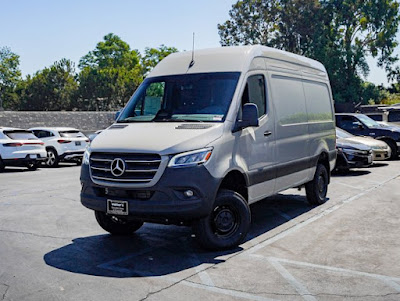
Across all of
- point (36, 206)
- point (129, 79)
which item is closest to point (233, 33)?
point (129, 79)

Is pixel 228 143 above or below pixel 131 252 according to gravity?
above

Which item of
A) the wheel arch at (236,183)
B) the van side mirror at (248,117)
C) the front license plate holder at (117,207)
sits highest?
the van side mirror at (248,117)

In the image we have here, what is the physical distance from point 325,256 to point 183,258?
1.63 metres

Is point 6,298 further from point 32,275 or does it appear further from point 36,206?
point 36,206

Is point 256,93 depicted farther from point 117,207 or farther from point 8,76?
point 8,76

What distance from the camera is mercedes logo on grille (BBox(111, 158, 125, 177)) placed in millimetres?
5680

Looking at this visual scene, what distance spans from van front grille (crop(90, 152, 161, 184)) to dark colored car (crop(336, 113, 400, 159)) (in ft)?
42.7

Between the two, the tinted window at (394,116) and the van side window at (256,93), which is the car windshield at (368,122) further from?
the van side window at (256,93)

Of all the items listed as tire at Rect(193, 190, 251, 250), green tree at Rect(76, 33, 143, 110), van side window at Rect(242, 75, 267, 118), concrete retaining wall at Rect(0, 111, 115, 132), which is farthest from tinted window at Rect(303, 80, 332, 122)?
green tree at Rect(76, 33, 143, 110)

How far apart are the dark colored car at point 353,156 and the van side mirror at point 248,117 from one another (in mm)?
8347

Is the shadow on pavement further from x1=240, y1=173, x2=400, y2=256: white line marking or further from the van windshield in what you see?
the van windshield

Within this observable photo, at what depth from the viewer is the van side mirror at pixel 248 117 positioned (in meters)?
6.15

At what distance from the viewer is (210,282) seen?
4.84 m

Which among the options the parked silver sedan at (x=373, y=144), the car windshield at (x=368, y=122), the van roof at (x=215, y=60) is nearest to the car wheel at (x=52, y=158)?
the parked silver sedan at (x=373, y=144)
